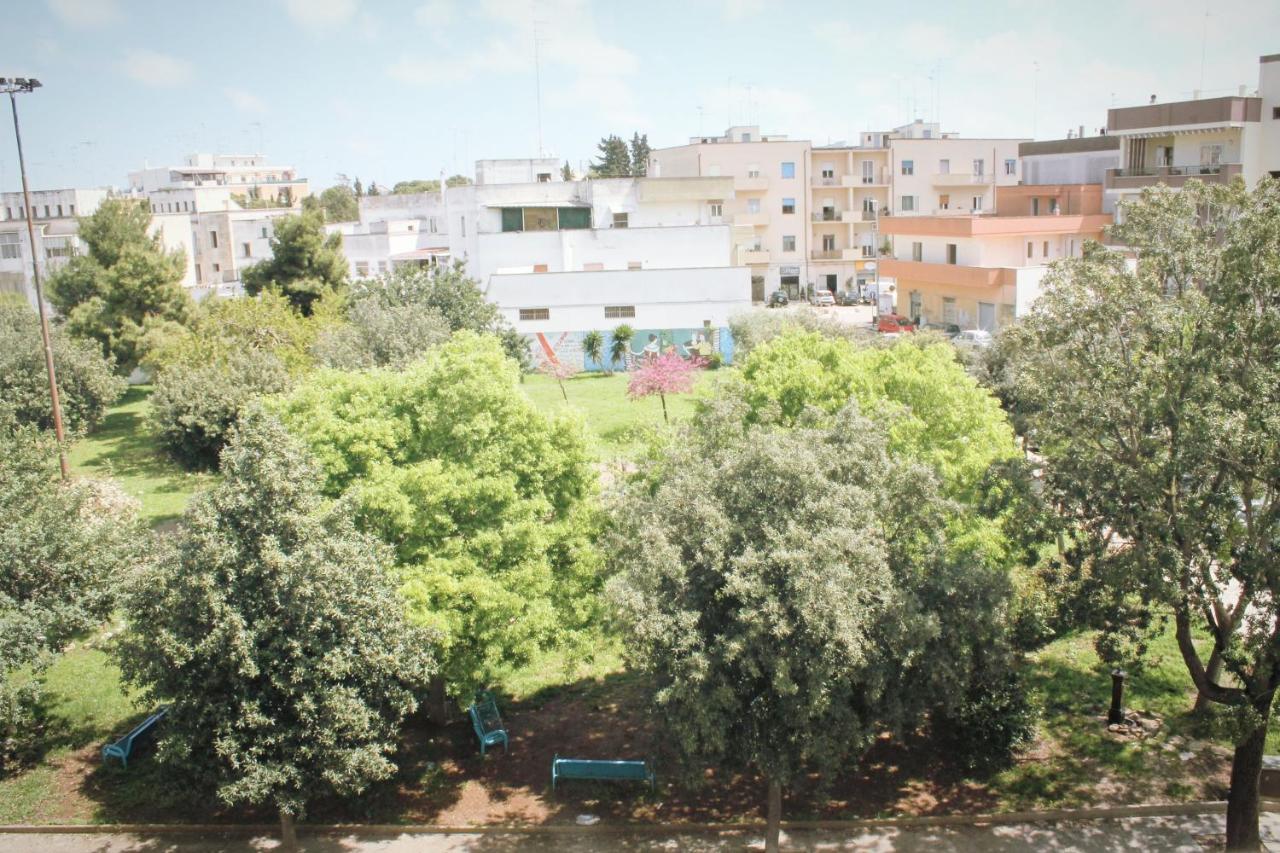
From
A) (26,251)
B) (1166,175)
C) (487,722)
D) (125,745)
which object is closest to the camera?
(125,745)

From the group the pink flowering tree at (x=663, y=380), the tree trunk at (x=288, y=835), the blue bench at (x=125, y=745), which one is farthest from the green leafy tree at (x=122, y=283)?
the tree trunk at (x=288, y=835)

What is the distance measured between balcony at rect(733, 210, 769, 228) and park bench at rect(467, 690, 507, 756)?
51.1 m

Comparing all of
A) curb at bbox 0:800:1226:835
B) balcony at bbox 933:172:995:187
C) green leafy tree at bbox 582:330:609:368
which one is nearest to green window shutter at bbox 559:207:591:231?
green leafy tree at bbox 582:330:609:368

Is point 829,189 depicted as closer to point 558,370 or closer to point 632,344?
point 632,344

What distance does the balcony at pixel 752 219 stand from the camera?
216 ft

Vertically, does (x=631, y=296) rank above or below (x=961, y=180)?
below

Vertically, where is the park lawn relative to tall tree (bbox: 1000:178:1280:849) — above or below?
below

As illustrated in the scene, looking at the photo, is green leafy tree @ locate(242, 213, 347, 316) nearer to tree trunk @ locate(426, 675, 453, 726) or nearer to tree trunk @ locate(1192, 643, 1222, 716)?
tree trunk @ locate(426, 675, 453, 726)

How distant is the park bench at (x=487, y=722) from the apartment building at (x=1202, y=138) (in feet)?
110

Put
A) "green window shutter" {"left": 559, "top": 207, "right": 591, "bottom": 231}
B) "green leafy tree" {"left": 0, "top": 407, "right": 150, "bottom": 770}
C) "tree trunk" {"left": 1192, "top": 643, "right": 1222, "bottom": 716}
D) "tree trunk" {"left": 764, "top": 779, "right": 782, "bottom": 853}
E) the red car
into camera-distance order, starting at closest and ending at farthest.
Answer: "tree trunk" {"left": 764, "top": 779, "right": 782, "bottom": 853}
"tree trunk" {"left": 1192, "top": 643, "right": 1222, "bottom": 716}
"green leafy tree" {"left": 0, "top": 407, "right": 150, "bottom": 770}
the red car
"green window shutter" {"left": 559, "top": 207, "right": 591, "bottom": 231}

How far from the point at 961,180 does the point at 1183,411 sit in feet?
195

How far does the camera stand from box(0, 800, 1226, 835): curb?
48.6 ft

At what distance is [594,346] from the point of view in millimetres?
45875

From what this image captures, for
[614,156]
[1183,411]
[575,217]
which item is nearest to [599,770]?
[1183,411]
